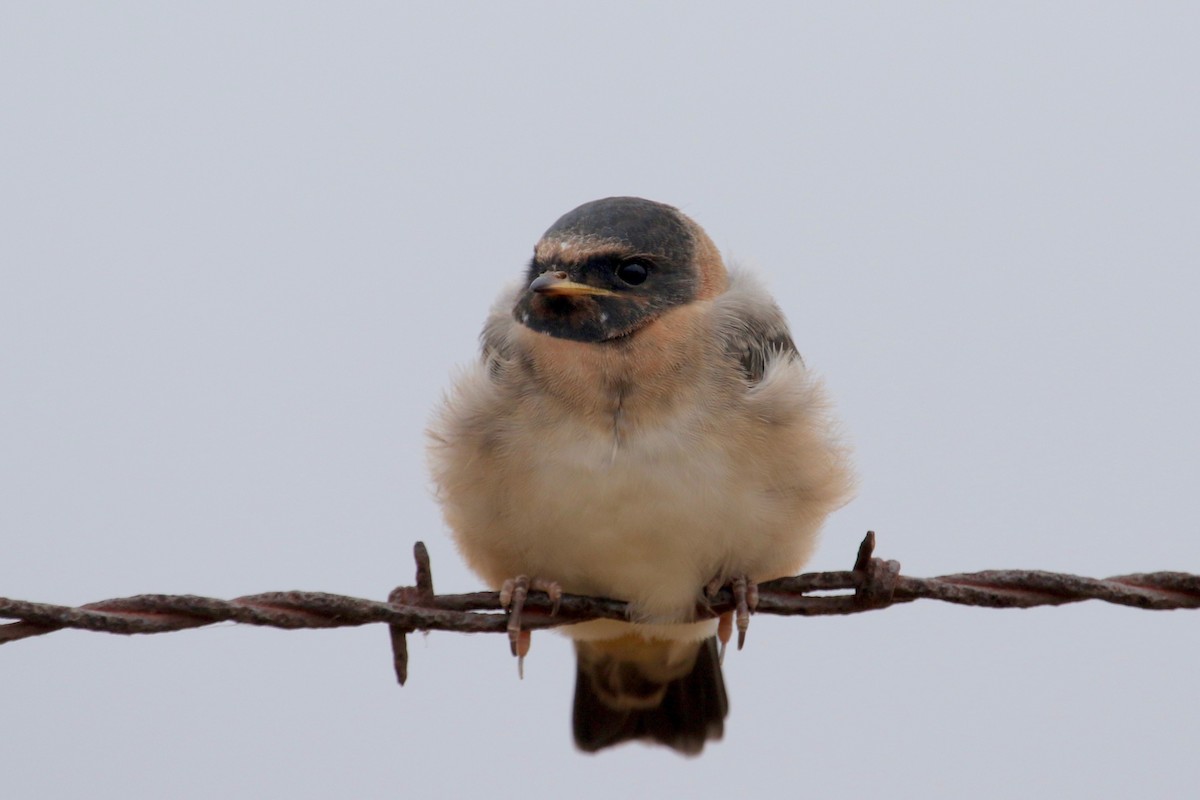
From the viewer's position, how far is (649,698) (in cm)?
469

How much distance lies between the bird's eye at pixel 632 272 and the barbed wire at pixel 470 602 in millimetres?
1031

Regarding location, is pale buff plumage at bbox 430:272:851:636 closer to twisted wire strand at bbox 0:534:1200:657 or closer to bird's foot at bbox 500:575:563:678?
bird's foot at bbox 500:575:563:678

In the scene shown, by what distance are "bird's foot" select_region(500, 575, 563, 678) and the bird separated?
0.01 meters

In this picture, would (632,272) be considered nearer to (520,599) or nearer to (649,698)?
(520,599)

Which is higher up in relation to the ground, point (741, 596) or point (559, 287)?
point (559, 287)

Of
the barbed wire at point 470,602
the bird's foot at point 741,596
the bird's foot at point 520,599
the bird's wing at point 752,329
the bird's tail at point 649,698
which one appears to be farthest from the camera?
the bird's tail at point 649,698

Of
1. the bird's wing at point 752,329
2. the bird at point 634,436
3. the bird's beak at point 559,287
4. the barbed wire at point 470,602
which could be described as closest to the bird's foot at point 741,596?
the bird at point 634,436

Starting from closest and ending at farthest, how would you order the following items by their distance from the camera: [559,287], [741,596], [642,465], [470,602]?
[470,602]
[642,465]
[741,596]
[559,287]

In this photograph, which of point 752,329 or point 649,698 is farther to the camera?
point 649,698

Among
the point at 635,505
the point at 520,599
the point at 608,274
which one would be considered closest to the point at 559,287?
the point at 608,274

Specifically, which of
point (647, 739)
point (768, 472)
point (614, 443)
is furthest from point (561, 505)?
point (647, 739)

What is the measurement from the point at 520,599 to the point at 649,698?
1147 mm

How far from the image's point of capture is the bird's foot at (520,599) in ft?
12.0

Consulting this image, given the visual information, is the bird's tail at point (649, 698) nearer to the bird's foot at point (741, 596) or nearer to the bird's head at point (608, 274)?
the bird's foot at point (741, 596)
